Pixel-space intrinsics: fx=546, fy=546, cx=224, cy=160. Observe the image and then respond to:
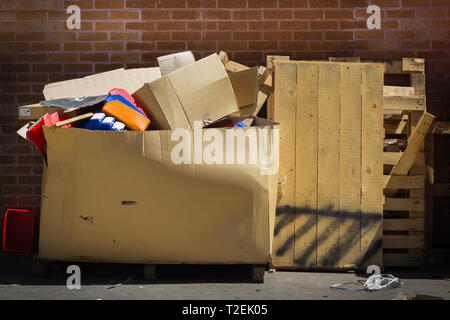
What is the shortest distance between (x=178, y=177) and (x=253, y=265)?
85cm

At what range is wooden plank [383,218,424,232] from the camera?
15.4ft

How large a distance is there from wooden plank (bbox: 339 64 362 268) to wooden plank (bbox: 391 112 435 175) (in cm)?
49

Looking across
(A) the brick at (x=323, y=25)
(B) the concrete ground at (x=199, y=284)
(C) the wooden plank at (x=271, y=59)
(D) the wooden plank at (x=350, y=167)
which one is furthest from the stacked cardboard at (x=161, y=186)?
(A) the brick at (x=323, y=25)

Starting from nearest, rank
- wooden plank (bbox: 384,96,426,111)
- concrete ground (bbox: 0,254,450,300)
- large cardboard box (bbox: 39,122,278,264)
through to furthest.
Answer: concrete ground (bbox: 0,254,450,300) < large cardboard box (bbox: 39,122,278,264) < wooden plank (bbox: 384,96,426,111)

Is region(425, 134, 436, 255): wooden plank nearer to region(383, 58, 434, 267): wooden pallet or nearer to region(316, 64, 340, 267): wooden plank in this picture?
region(383, 58, 434, 267): wooden pallet

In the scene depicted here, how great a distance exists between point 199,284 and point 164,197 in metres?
0.68

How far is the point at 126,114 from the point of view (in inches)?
155

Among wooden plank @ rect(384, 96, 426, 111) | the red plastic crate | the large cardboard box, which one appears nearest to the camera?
the large cardboard box

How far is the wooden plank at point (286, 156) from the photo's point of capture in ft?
14.6

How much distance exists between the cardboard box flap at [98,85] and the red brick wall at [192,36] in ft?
1.97

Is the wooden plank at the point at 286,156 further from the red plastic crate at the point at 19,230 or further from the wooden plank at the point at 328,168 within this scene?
the red plastic crate at the point at 19,230

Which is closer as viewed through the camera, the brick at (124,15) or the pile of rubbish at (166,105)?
the pile of rubbish at (166,105)

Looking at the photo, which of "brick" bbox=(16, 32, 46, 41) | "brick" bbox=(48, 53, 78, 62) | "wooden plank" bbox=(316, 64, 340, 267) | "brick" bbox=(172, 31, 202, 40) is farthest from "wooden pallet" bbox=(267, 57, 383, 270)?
"brick" bbox=(16, 32, 46, 41)

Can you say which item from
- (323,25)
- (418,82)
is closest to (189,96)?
(323,25)
